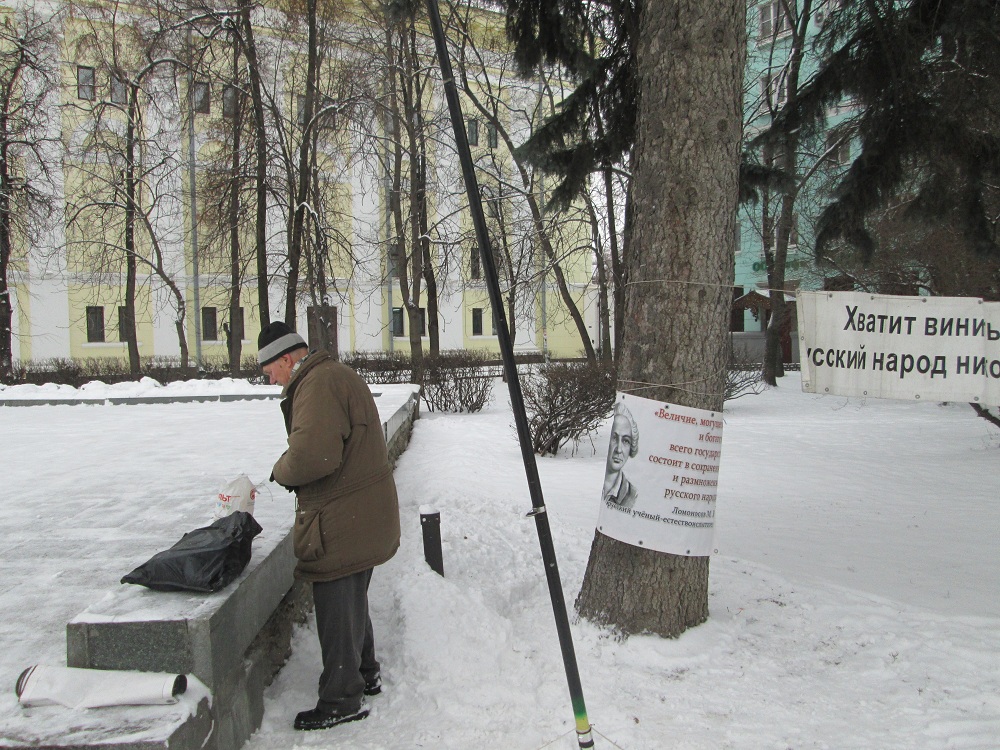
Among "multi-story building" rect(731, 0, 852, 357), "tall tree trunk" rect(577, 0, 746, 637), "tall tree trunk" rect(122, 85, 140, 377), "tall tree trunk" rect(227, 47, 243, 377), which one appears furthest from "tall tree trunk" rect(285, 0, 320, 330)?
"tall tree trunk" rect(577, 0, 746, 637)

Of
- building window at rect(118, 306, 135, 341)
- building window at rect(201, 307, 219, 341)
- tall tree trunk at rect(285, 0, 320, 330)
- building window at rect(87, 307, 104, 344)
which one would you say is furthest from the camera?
building window at rect(201, 307, 219, 341)

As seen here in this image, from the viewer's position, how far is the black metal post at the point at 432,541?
471 cm

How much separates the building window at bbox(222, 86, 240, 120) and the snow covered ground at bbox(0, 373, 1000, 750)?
41.2 ft

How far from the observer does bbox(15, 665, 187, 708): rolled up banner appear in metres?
2.43

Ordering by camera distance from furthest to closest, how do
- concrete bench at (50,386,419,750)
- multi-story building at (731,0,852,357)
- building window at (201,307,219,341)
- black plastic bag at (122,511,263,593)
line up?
building window at (201,307,219,341) < multi-story building at (731,0,852,357) < black plastic bag at (122,511,263,593) < concrete bench at (50,386,419,750)

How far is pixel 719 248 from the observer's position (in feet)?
12.3

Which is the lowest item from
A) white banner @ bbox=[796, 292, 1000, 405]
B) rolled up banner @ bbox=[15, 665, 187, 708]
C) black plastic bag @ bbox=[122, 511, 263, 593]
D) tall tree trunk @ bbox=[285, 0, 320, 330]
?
rolled up banner @ bbox=[15, 665, 187, 708]

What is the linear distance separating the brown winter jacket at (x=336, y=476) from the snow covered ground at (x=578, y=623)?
2.35 ft

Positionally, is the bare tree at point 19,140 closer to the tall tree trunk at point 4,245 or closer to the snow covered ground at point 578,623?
the tall tree trunk at point 4,245

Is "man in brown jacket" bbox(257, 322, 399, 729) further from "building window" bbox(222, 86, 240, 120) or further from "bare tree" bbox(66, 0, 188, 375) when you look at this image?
"building window" bbox(222, 86, 240, 120)

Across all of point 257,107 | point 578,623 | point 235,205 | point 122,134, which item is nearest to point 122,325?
point 122,134

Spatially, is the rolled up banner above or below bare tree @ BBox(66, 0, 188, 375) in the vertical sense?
below

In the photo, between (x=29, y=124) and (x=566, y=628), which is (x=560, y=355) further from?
(x=566, y=628)

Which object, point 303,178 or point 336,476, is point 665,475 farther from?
point 303,178
